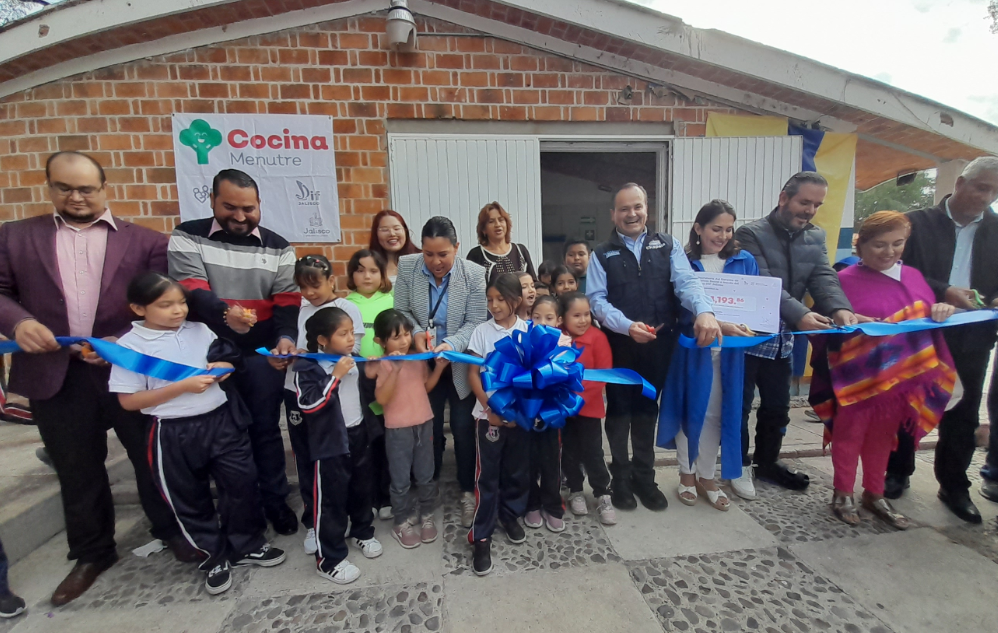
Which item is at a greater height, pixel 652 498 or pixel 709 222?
pixel 709 222

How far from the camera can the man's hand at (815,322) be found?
258cm

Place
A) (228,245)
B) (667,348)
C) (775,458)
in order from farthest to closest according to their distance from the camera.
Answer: (775,458) → (667,348) → (228,245)

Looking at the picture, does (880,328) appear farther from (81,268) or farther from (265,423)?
(81,268)

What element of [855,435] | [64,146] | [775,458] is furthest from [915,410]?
[64,146]

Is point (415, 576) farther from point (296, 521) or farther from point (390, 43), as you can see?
point (390, 43)

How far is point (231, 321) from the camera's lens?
2162 mm

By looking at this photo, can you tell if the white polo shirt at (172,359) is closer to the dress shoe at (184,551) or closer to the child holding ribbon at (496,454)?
the dress shoe at (184,551)

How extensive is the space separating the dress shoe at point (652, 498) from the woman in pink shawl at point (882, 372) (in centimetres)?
100

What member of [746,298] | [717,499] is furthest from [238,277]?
[717,499]

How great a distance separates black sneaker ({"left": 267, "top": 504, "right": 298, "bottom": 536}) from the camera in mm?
2602

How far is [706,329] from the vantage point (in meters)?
2.36

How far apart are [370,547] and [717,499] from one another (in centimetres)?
207

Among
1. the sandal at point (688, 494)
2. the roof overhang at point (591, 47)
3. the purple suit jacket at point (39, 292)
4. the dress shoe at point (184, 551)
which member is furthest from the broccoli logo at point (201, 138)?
the sandal at point (688, 494)

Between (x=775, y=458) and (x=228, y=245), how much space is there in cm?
368
